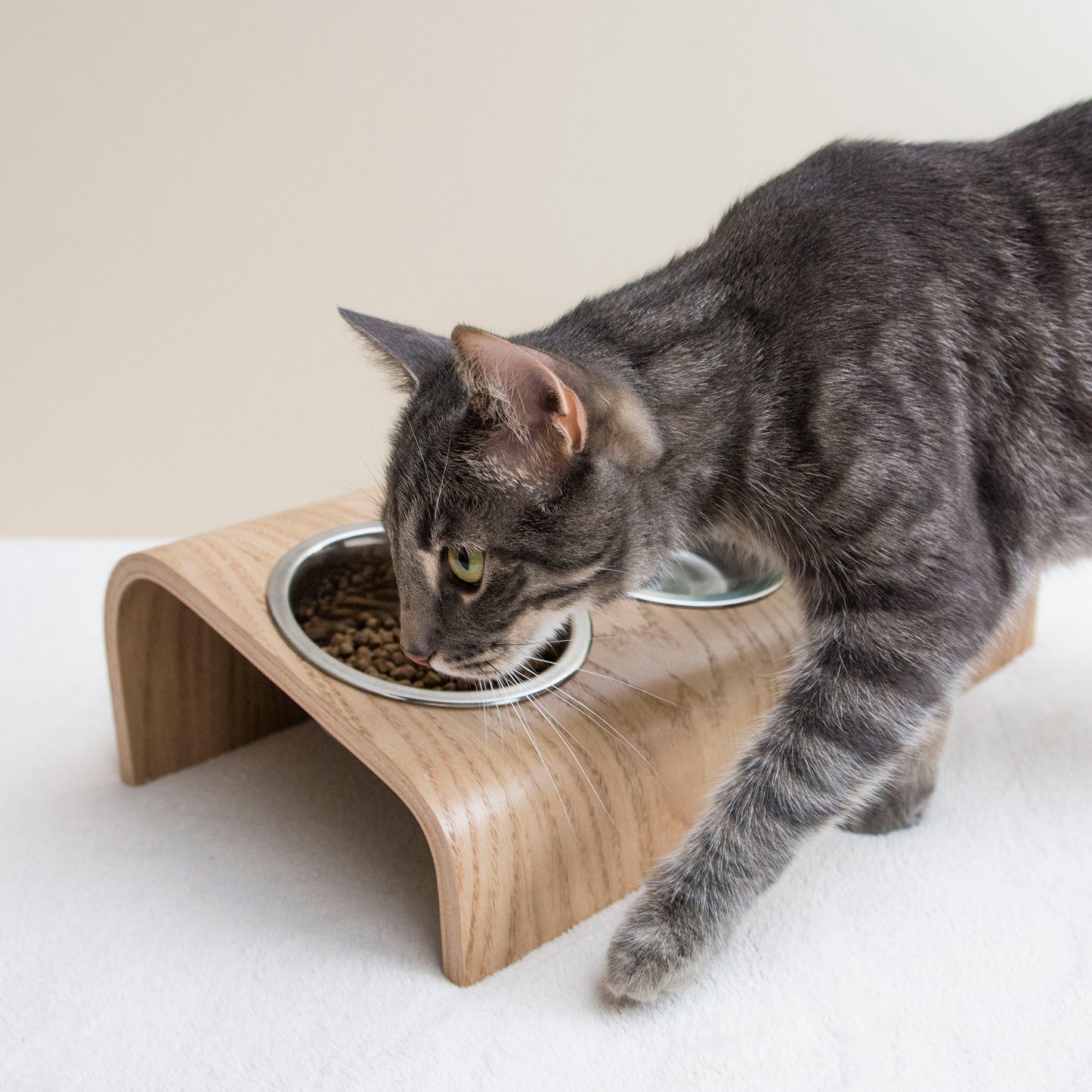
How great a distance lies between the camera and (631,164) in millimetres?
2002

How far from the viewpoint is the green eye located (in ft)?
3.18

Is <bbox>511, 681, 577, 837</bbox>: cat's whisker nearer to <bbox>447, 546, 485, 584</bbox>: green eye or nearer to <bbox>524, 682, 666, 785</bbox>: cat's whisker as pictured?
<bbox>524, 682, 666, 785</bbox>: cat's whisker

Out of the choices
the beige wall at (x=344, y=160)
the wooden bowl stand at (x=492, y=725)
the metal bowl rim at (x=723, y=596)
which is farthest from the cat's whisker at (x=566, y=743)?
the beige wall at (x=344, y=160)

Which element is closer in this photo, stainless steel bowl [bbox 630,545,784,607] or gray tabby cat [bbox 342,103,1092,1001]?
gray tabby cat [bbox 342,103,1092,1001]

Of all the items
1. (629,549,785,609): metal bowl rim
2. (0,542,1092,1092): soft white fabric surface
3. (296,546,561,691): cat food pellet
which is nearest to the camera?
(0,542,1092,1092): soft white fabric surface

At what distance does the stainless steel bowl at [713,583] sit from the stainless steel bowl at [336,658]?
133mm

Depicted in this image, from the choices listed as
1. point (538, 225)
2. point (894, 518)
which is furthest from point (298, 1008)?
point (538, 225)

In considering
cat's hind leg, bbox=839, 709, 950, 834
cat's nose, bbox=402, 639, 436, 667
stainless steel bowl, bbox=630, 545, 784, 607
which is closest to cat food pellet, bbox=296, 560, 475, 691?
cat's nose, bbox=402, 639, 436, 667

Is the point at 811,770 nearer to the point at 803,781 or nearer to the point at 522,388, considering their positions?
the point at 803,781

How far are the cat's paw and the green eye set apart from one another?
0.35 m

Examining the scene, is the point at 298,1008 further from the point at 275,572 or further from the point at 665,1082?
the point at 275,572

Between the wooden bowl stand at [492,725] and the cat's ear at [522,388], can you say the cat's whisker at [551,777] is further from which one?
the cat's ear at [522,388]

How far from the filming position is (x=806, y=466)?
39.9 inches

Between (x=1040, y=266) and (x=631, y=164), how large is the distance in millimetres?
1063
